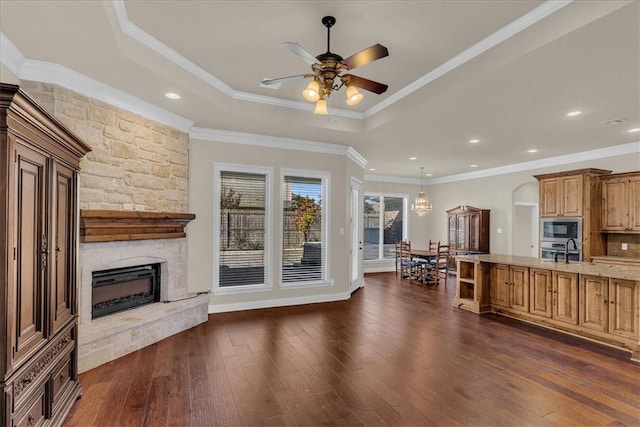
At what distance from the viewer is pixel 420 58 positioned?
3387 millimetres

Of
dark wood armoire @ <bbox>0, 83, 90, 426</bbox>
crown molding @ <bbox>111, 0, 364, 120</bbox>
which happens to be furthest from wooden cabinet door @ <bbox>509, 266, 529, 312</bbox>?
dark wood armoire @ <bbox>0, 83, 90, 426</bbox>

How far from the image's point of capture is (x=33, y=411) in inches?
78.2

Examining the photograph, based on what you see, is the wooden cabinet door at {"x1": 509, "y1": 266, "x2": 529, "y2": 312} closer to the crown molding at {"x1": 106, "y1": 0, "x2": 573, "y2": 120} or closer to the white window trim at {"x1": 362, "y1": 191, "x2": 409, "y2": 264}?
the crown molding at {"x1": 106, "y1": 0, "x2": 573, "y2": 120}

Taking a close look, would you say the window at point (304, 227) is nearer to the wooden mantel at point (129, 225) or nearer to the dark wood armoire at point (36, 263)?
the wooden mantel at point (129, 225)

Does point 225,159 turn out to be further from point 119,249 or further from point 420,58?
point 420,58

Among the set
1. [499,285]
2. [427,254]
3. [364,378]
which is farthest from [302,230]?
[427,254]

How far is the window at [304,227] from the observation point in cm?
564

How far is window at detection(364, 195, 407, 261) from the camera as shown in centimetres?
975

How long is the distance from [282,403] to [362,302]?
3.47 m

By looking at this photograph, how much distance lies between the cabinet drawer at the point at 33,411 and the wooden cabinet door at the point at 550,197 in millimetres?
7718

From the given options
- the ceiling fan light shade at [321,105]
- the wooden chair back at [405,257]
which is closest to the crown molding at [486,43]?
the ceiling fan light shade at [321,105]

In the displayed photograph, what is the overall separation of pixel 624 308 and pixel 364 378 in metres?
3.09

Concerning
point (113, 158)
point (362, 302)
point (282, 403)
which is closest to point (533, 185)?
point (362, 302)

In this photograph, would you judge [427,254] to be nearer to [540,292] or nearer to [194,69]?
[540,292]
